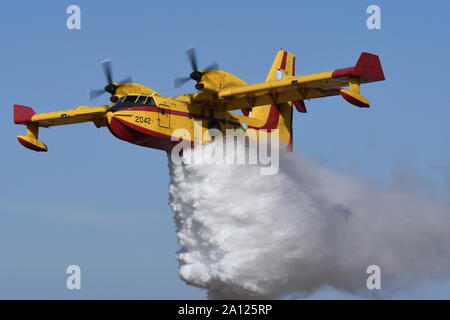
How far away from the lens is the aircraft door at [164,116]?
2808 centimetres

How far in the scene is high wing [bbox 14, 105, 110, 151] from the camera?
31.4 meters

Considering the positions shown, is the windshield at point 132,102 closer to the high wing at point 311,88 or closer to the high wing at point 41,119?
the high wing at point 311,88

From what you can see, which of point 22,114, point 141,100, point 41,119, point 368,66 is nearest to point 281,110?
point 141,100

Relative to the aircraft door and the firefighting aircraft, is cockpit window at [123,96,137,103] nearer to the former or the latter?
the firefighting aircraft

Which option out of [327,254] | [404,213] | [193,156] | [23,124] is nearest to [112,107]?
[193,156]

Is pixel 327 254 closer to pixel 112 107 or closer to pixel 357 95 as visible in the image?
pixel 357 95

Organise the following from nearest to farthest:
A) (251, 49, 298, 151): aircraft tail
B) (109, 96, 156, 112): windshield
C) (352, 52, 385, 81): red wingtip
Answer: (352, 52, 385, 81): red wingtip, (109, 96, 156, 112): windshield, (251, 49, 298, 151): aircraft tail

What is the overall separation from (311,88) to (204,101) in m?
3.57

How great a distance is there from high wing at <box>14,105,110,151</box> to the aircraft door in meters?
3.57

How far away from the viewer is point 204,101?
2914cm

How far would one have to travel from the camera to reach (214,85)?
94.0 ft

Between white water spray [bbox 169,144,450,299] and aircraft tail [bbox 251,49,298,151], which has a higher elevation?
aircraft tail [bbox 251,49,298,151]

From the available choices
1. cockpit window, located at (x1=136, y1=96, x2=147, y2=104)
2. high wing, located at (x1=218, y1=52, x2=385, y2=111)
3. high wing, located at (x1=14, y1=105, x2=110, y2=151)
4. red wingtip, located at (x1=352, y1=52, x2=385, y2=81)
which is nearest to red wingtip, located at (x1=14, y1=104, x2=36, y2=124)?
high wing, located at (x1=14, y1=105, x2=110, y2=151)

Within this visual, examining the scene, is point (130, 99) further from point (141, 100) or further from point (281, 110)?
point (281, 110)
